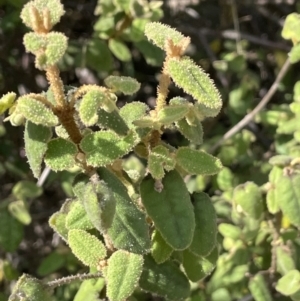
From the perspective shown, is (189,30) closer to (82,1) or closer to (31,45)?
(82,1)

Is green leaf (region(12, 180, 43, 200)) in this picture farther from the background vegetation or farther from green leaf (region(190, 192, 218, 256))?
green leaf (region(190, 192, 218, 256))

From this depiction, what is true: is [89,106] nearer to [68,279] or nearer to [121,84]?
[121,84]

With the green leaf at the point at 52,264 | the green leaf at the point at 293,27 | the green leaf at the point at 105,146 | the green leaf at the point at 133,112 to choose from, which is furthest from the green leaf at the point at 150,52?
the green leaf at the point at 105,146

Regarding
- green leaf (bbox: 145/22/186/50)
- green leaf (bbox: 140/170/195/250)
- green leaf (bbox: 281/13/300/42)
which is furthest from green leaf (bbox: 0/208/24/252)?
green leaf (bbox: 281/13/300/42)

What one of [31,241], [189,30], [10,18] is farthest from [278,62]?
[31,241]

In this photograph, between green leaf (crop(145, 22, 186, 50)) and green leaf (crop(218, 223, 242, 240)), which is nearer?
green leaf (crop(145, 22, 186, 50))

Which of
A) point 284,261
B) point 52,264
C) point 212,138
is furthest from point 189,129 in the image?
point 212,138

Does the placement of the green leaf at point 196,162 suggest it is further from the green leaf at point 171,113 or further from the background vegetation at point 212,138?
the background vegetation at point 212,138

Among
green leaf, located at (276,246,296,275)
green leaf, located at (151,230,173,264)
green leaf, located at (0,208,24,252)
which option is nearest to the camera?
green leaf, located at (151,230,173,264)
